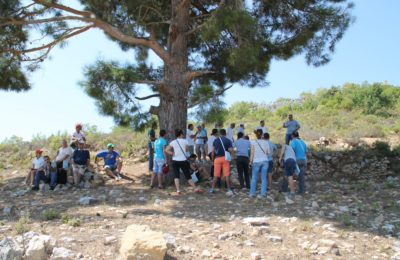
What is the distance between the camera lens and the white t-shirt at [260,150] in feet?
30.5

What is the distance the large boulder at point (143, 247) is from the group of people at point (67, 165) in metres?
6.34

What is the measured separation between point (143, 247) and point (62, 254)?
0.99 m

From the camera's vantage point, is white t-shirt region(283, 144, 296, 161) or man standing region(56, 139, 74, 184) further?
man standing region(56, 139, 74, 184)

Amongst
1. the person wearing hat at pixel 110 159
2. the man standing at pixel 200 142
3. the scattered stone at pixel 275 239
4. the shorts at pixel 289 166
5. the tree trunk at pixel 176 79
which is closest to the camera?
the scattered stone at pixel 275 239

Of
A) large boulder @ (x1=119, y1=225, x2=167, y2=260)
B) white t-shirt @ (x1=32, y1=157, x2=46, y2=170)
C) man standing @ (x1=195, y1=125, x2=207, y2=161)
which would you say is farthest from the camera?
man standing @ (x1=195, y1=125, x2=207, y2=161)

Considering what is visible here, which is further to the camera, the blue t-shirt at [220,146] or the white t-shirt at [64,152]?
the white t-shirt at [64,152]

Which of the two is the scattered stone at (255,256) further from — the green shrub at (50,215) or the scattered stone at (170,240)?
the green shrub at (50,215)

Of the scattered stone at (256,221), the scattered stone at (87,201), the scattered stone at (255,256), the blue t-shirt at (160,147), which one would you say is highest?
the blue t-shirt at (160,147)

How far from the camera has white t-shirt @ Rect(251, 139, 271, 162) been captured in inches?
366

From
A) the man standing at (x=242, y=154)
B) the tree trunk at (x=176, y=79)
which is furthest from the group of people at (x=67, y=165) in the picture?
the man standing at (x=242, y=154)

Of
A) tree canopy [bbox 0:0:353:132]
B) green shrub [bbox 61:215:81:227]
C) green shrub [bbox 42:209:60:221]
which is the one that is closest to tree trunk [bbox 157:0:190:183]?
tree canopy [bbox 0:0:353:132]

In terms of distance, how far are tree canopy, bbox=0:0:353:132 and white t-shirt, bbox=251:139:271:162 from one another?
63.7 inches

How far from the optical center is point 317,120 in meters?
25.6

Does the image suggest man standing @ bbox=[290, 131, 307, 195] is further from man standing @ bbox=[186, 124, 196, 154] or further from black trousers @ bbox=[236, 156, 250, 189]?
man standing @ bbox=[186, 124, 196, 154]
